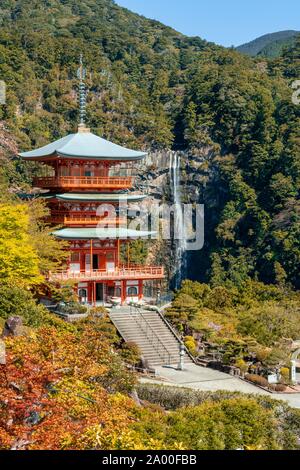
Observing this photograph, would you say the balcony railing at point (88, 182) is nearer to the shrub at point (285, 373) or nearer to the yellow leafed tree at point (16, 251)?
the yellow leafed tree at point (16, 251)

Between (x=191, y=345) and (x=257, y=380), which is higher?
(x=191, y=345)

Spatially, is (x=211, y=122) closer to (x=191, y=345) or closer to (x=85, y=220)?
(x=85, y=220)

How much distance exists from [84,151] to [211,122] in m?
36.9

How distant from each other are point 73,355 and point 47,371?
3.93 ft

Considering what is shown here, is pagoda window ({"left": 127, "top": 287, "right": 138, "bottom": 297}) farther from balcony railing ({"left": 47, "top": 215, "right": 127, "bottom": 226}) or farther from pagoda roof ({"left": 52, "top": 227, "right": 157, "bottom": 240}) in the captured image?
balcony railing ({"left": 47, "top": 215, "right": 127, "bottom": 226})

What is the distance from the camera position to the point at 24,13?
96812mm

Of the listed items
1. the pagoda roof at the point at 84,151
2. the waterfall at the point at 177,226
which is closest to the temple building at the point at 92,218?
the pagoda roof at the point at 84,151

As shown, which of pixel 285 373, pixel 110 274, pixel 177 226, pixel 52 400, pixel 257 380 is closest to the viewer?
pixel 52 400

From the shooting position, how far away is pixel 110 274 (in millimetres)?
28672

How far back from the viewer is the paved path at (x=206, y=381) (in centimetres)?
2086

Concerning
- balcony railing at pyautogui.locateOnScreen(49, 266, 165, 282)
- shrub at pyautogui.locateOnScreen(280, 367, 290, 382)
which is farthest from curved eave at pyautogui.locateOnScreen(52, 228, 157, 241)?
shrub at pyautogui.locateOnScreen(280, 367, 290, 382)

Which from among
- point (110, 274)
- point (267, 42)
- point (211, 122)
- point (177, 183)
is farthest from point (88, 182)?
point (267, 42)

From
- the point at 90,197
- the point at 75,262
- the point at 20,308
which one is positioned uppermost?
the point at 90,197

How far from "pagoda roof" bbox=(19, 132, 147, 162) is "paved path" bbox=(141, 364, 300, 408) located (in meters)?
9.48
